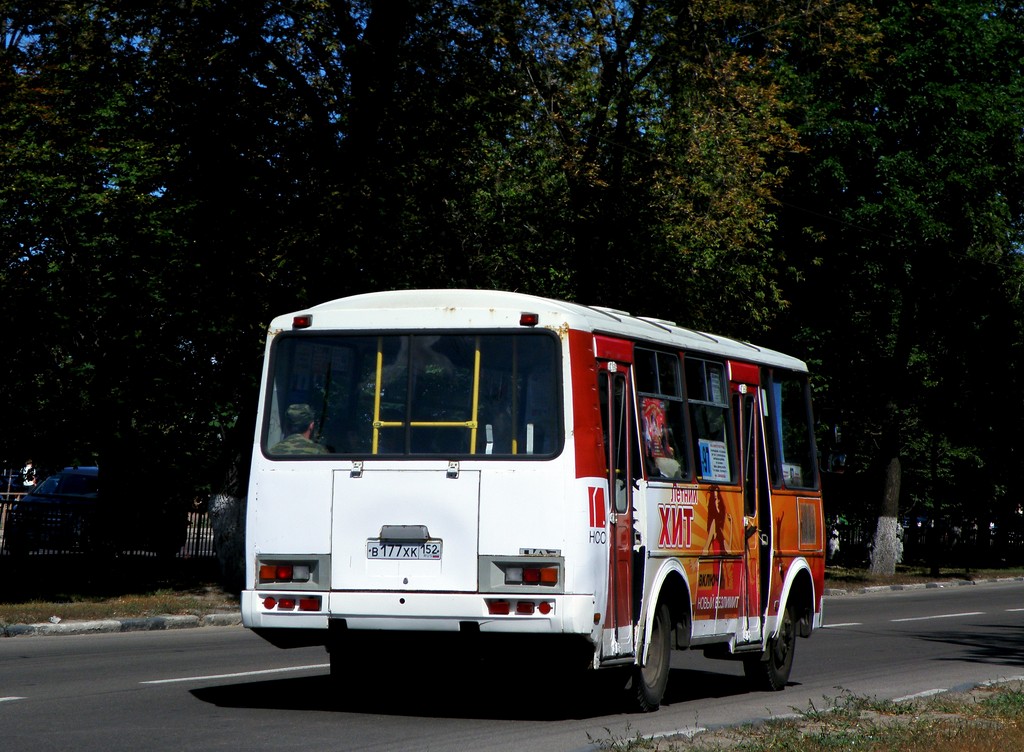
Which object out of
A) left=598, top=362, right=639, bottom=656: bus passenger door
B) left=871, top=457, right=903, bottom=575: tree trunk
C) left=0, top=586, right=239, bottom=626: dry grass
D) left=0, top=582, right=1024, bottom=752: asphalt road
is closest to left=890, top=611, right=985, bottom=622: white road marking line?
left=0, top=582, right=1024, bottom=752: asphalt road

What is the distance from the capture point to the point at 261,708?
11250 mm

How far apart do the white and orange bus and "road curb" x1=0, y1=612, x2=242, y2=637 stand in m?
7.76

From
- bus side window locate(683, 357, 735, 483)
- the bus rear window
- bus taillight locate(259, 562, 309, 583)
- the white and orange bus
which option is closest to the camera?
the white and orange bus

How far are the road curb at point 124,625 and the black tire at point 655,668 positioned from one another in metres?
9.69

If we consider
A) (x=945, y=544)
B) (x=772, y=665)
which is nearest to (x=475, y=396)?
(x=772, y=665)

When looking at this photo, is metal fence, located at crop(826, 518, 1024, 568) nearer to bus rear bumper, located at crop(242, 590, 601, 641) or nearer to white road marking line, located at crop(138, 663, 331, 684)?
white road marking line, located at crop(138, 663, 331, 684)

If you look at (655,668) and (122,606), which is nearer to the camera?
(655,668)

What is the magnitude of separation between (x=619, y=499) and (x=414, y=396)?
5.44 feet

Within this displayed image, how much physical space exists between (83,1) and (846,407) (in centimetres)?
2570

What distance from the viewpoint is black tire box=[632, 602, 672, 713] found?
1159 cm

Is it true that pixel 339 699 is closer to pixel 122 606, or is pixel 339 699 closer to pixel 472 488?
pixel 472 488

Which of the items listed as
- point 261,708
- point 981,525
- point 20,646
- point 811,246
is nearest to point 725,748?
point 261,708

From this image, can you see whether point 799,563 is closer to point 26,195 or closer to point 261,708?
point 261,708

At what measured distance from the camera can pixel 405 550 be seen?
35.5ft
